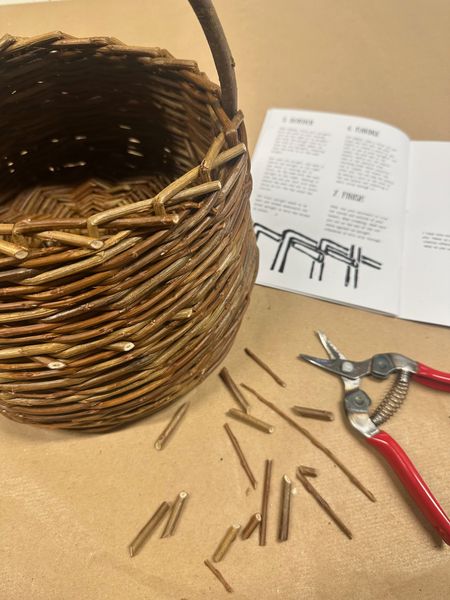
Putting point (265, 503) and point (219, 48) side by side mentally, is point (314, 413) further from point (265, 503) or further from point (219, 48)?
point (219, 48)

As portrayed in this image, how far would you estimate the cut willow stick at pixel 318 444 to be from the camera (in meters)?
0.47

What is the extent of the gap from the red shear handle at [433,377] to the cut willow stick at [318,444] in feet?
0.40

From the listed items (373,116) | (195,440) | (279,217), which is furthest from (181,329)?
(373,116)

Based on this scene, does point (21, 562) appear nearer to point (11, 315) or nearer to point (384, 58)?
point (11, 315)

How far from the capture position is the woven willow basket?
325 millimetres

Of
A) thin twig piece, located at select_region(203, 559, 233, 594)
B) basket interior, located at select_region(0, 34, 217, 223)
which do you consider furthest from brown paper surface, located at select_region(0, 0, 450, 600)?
basket interior, located at select_region(0, 34, 217, 223)

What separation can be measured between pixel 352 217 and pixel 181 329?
362 millimetres

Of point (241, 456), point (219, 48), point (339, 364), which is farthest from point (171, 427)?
point (219, 48)

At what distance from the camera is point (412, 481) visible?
448 mm

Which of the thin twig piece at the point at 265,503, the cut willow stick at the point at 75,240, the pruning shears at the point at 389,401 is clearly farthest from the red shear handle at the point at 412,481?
the cut willow stick at the point at 75,240

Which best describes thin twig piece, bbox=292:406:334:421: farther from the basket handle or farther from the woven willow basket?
the basket handle

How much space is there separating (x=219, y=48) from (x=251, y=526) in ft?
1.32

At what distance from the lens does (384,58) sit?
0.88 meters

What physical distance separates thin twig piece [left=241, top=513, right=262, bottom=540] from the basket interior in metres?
0.37
